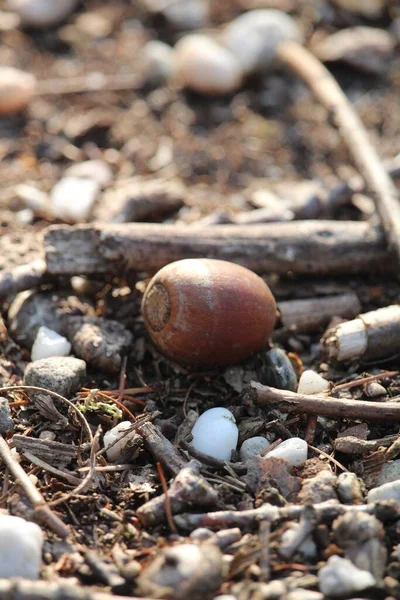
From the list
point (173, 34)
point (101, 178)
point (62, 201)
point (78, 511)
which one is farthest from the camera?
point (173, 34)

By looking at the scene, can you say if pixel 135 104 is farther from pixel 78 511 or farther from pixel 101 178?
pixel 78 511

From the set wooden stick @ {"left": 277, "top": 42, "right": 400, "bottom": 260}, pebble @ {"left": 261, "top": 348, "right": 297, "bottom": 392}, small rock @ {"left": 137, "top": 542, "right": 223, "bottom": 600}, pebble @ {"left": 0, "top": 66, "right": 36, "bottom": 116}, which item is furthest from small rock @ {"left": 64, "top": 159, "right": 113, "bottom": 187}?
small rock @ {"left": 137, "top": 542, "right": 223, "bottom": 600}

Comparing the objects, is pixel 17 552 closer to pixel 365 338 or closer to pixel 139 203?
pixel 365 338

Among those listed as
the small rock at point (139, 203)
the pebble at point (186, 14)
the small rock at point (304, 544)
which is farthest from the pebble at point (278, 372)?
the pebble at point (186, 14)

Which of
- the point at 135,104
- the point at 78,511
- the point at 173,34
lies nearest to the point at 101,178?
the point at 135,104

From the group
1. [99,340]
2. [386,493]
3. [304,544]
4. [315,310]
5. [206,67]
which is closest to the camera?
[304,544]

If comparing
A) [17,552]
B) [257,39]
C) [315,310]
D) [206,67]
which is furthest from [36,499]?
[257,39]
